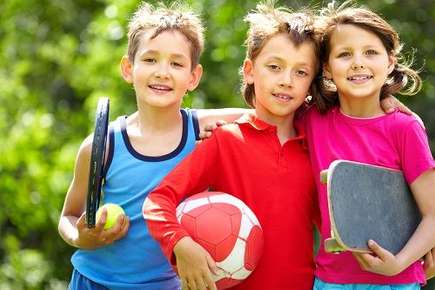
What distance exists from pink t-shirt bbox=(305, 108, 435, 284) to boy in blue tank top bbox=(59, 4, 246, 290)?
62 centimetres

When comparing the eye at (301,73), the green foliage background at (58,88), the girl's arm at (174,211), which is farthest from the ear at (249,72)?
the green foliage background at (58,88)

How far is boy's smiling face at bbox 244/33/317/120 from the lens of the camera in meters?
5.25

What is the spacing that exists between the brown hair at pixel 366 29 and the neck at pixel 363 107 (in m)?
0.11

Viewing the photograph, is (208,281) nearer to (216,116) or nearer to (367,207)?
(367,207)

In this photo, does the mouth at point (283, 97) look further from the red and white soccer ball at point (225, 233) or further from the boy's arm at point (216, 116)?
the red and white soccer ball at point (225, 233)

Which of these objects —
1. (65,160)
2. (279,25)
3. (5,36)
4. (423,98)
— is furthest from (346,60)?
(5,36)

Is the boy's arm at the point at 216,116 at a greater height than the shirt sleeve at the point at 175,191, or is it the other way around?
the boy's arm at the point at 216,116

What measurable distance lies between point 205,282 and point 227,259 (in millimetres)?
138

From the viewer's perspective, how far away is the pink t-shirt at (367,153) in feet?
16.4

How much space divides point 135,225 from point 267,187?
2.28 feet

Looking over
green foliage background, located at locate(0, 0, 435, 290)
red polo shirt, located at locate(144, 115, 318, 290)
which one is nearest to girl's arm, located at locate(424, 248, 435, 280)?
red polo shirt, located at locate(144, 115, 318, 290)

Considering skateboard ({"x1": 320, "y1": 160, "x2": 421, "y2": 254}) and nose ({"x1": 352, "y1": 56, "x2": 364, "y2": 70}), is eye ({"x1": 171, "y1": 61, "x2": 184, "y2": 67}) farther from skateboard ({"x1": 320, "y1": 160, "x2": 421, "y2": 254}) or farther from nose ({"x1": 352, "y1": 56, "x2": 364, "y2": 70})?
skateboard ({"x1": 320, "y1": 160, "x2": 421, "y2": 254})

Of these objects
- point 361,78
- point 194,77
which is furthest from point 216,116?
point 361,78

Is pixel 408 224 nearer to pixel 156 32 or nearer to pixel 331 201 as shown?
pixel 331 201
